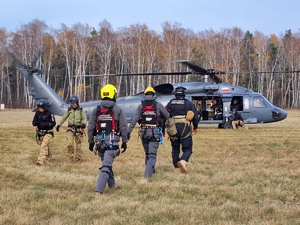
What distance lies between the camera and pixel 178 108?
30.8 feet

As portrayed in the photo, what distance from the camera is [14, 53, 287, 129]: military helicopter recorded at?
21062mm

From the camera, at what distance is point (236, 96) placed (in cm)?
2156

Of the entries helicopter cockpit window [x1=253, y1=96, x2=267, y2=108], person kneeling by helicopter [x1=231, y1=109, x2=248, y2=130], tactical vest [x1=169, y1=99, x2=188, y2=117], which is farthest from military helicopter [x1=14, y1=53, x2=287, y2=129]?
tactical vest [x1=169, y1=99, x2=188, y2=117]

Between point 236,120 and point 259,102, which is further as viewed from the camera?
point 259,102

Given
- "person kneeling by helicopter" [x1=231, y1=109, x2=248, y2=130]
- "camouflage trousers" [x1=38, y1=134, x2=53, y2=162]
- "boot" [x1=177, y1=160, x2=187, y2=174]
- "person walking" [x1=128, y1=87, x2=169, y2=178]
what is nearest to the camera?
"person walking" [x1=128, y1=87, x2=169, y2=178]

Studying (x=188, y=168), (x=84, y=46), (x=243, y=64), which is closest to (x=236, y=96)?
(x=188, y=168)

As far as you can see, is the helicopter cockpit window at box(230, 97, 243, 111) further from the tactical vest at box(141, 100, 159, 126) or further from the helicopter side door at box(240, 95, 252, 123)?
the tactical vest at box(141, 100, 159, 126)

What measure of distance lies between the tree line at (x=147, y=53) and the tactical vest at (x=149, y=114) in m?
44.3

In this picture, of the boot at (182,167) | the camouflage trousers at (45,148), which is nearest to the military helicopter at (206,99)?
the camouflage trousers at (45,148)

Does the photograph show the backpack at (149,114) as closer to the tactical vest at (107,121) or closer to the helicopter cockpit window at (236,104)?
the tactical vest at (107,121)

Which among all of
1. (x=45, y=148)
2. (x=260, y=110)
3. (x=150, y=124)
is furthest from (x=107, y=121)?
(x=260, y=110)

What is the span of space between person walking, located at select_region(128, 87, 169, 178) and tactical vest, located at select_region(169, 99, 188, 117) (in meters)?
0.59

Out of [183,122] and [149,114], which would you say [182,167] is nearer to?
[183,122]

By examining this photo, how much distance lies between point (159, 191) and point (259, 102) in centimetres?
1552
